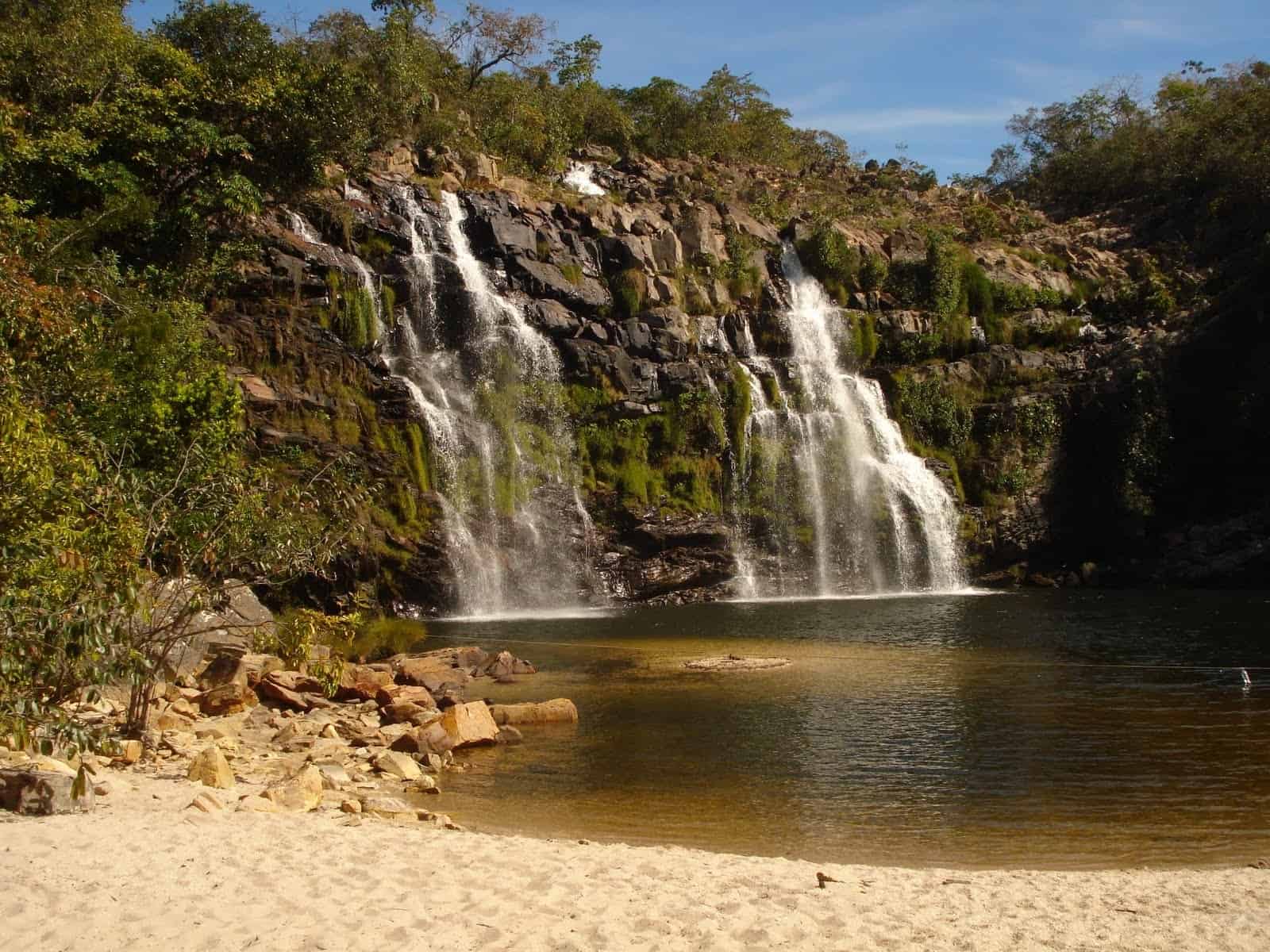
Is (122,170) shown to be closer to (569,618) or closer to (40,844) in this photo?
(569,618)

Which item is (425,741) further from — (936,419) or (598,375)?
(936,419)

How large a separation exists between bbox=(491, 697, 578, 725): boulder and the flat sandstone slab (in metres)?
4.83

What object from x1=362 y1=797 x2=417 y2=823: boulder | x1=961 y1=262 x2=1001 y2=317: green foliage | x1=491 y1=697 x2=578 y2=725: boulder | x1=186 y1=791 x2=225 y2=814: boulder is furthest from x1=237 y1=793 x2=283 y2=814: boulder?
x1=961 y1=262 x2=1001 y2=317: green foliage

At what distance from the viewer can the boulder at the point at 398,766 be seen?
11.9 metres

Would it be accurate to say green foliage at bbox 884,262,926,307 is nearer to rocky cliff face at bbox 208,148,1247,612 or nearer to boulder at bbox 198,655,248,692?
rocky cliff face at bbox 208,148,1247,612

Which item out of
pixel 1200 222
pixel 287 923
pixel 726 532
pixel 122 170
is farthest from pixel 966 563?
pixel 287 923

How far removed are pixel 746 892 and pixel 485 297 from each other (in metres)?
30.0

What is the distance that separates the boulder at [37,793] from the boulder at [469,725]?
17.7ft

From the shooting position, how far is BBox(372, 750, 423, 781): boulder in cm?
1192

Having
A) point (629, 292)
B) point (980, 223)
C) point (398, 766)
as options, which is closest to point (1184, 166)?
point (980, 223)

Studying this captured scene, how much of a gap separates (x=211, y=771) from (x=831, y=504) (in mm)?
29483

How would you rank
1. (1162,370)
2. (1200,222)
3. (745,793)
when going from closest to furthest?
(745,793)
(1162,370)
(1200,222)

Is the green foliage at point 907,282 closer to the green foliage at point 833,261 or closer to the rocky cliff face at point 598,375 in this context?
the rocky cliff face at point 598,375

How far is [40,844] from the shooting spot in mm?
7453
